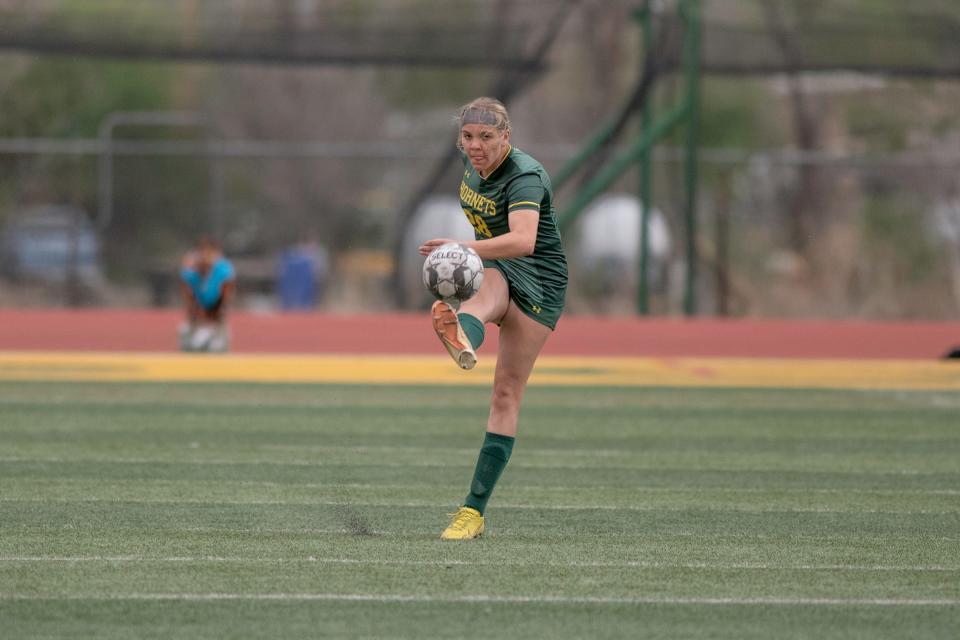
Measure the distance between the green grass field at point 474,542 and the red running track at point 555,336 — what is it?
662 cm

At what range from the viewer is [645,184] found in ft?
79.9

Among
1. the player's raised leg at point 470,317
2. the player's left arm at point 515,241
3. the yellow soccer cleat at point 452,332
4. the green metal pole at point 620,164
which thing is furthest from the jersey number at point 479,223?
the green metal pole at point 620,164

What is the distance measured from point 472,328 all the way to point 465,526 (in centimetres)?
104

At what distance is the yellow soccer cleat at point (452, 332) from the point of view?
666cm

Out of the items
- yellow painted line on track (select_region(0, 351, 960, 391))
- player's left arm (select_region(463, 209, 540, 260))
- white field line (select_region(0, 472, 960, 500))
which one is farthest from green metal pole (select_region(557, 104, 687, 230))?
player's left arm (select_region(463, 209, 540, 260))

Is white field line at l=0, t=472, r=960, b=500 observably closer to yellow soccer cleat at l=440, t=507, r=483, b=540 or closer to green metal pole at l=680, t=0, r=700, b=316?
yellow soccer cleat at l=440, t=507, r=483, b=540

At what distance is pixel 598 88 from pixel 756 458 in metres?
24.0

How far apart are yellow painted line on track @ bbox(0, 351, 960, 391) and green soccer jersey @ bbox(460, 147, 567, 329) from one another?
8.80 metres

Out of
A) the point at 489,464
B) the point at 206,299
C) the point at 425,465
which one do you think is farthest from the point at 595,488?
the point at 206,299

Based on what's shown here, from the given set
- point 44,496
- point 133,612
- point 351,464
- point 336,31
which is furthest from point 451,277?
point 336,31

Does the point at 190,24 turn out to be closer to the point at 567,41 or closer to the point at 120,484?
the point at 567,41

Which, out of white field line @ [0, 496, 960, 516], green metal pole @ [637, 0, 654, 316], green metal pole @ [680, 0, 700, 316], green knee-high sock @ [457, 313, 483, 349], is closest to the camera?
green knee-high sock @ [457, 313, 483, 349]

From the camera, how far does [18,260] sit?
27.9 meters

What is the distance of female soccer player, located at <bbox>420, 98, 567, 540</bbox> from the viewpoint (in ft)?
23.1
